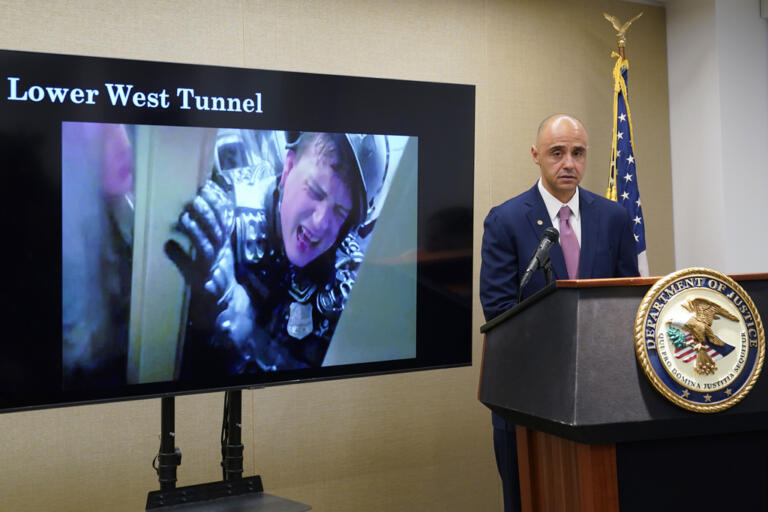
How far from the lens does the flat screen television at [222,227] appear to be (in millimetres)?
1972

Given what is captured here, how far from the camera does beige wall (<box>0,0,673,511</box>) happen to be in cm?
316

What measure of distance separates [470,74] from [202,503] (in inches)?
110

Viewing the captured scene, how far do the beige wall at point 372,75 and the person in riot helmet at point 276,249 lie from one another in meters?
1.29

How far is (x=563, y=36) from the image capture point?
4391 mm

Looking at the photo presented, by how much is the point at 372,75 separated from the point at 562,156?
1414 millimetres

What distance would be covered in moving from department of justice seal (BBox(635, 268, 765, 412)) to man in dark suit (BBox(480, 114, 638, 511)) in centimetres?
94

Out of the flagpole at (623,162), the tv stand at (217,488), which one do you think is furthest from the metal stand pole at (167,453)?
the flagpole at (623,162)

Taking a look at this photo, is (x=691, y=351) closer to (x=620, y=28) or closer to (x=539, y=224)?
(x=539, y=224)

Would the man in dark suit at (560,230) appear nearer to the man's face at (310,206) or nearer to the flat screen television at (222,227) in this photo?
the flat screen television at (222,227)

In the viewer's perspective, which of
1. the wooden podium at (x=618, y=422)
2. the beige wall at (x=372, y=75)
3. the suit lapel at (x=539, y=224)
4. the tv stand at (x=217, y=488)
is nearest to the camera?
the wooden podium at (x=618, y=422)

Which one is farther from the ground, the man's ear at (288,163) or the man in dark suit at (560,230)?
the man's ear at (288,163)

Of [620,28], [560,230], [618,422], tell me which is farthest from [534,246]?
[620,28]

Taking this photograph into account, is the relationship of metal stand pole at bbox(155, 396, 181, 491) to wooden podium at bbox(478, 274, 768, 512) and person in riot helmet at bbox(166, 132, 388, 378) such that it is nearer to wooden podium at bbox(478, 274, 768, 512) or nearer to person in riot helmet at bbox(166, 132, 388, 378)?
person in riot helmet at bbox(166, 132, 388, 378)

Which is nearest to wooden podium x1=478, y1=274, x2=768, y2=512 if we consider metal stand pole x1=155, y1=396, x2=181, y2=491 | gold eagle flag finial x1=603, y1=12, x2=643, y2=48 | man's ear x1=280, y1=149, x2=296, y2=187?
man's ear x1=280, y1=149, x2=296, y2=187
